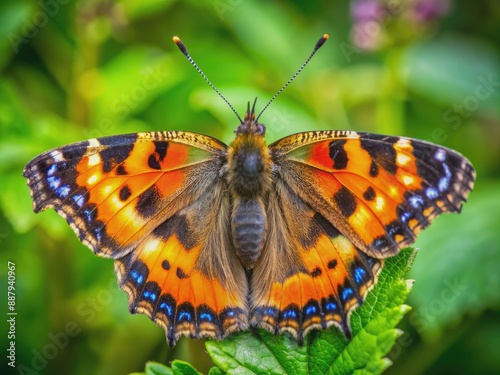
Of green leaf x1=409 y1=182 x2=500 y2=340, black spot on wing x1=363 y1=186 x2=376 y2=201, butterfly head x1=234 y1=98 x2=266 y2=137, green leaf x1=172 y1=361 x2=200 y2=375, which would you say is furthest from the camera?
green leaf x1=409 y1=182 x2=500 y2=340

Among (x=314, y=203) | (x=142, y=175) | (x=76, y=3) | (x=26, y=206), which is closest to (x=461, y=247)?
(x=314, y=203)

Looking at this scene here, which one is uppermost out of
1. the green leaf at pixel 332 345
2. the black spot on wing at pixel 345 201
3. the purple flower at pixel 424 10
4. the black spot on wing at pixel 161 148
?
the purple flower at pixel 424 10

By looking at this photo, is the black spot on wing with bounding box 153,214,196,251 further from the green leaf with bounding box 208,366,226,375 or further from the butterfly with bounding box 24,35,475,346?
the green leaf with bounding box 208,366,226,375

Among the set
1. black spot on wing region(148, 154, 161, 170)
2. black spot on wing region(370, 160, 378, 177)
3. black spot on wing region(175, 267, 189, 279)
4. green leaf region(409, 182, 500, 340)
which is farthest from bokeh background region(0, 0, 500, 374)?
black spot on wing region(370, 160, 378, 177)

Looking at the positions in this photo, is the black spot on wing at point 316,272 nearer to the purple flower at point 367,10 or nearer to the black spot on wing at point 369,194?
the black spot on wing at point 369,194

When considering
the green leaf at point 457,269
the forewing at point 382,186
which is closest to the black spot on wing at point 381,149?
the forewing at point 382,186

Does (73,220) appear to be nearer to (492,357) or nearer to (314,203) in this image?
(314,203)

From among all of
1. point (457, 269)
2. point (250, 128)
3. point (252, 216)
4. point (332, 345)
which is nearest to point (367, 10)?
point (457, 269)

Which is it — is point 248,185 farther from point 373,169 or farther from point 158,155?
point 373,169
